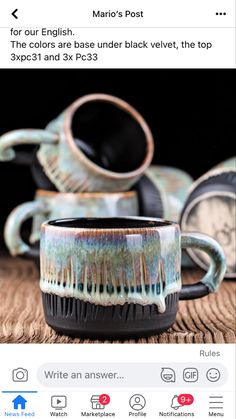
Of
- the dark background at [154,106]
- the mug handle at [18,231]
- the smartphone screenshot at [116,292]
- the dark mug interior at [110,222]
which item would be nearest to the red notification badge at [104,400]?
the smartphone screenshot at [116,292]

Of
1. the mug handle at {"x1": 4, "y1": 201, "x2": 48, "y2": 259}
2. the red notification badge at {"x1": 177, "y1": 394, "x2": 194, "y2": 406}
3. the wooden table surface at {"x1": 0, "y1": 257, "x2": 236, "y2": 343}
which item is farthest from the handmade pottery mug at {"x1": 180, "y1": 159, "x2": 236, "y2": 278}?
the red notification badge at {"x1": 177, "y1": 394, "x2": 194, "y2": 406}

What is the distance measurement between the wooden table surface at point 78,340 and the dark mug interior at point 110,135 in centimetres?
11

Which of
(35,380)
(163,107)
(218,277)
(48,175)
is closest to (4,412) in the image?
(35,380)

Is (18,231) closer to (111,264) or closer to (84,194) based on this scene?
(84,194)

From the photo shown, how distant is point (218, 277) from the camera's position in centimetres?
51

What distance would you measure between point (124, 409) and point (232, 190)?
262 mm

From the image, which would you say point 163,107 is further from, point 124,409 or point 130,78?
point 124,409

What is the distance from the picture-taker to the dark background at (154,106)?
0.93m

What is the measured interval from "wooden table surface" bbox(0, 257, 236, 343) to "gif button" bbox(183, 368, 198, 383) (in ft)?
0.11

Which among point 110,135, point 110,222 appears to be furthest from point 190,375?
point 110,135

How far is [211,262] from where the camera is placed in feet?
1.66
